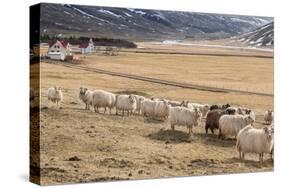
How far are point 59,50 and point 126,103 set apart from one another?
65.0 inches

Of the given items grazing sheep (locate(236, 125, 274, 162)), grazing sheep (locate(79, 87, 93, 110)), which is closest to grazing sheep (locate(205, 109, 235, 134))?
grazing sheep (locate(236, 125, 274, 162))

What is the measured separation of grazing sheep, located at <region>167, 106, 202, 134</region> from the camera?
46.9 ft

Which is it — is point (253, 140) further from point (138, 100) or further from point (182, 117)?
point (138, 100)

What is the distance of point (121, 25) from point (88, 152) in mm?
2517

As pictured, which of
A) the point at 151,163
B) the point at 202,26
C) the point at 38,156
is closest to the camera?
the point at 38,156

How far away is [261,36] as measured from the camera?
1553 centimetres

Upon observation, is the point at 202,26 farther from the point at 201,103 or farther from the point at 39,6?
the point at 39,6

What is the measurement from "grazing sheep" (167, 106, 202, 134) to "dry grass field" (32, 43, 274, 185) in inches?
5.0

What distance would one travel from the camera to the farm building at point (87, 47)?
1353cm

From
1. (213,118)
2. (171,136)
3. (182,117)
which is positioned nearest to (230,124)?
(213,118)

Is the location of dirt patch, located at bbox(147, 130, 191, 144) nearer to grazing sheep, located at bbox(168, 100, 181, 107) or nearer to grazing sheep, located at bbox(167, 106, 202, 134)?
grazing sheep, located at bbox(167, 106, 202, 134)

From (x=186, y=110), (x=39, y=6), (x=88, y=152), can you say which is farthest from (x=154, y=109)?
(x=39, y=6)

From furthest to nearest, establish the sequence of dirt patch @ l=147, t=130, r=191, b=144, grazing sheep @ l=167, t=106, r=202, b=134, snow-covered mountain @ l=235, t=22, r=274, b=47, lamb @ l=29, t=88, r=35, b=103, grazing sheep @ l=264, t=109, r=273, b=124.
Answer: snow-covered mountain @ l=235, t=22, r=274, b=47
grazing sheep @ l=264, t=109, r=273, b=124
grazing sheep @ l=167, t=106, r=202, b=134
dirt patch @ l=147, t=130, r=191, b=144
lamb @ l=29, t=88, r=35, b=103

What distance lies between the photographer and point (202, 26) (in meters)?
15.0
